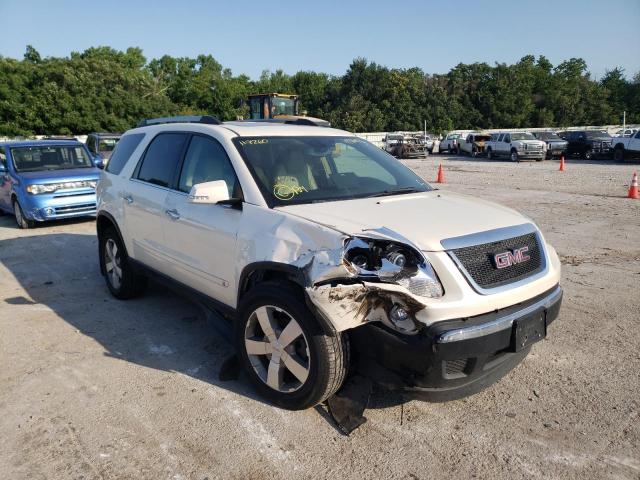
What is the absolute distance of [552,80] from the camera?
6575cm

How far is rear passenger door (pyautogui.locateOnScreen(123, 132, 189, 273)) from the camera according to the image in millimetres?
4480

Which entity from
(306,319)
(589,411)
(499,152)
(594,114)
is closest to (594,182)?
(499,152)

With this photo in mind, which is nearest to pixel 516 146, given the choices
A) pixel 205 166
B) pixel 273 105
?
pixel 273 105

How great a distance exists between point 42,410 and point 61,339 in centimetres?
129

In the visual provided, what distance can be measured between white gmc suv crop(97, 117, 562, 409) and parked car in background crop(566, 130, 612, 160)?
27.0 metres

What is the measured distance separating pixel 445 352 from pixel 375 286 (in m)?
0.50

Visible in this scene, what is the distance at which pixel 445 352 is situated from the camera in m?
2.68

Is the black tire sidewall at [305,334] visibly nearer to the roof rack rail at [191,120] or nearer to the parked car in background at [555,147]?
the roof rack rail at [191,120]

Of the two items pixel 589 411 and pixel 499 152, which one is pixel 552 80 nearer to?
pixel 499 152

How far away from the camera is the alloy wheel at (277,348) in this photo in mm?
3127

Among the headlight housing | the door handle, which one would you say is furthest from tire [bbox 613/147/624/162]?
the door handle

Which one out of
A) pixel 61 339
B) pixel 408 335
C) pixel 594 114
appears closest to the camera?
pixel 408 335

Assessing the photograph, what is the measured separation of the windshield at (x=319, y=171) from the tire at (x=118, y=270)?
224 centimetres

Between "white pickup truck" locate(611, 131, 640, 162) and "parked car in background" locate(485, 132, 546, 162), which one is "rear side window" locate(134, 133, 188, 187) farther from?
"parked car in background" locate(485, 132, 546, 162)
